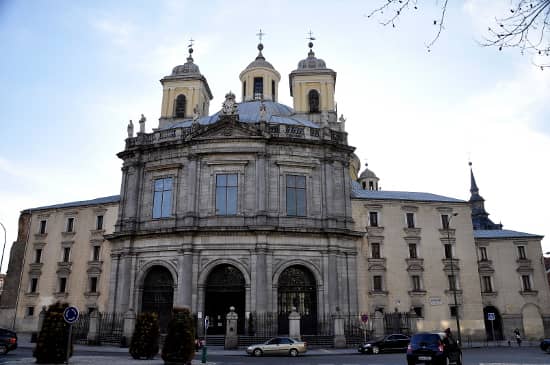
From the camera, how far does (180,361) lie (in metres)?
18.6

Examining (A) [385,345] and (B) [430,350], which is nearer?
(B) [430,350]

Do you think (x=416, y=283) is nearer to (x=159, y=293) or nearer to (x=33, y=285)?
(x=159, y=293)

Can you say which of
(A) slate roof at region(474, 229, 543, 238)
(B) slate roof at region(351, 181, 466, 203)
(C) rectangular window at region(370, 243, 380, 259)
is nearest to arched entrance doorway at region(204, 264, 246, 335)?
(C) rectangular window at region(370, 243, 380, 259)

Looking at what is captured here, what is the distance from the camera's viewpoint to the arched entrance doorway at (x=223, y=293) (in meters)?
33.1

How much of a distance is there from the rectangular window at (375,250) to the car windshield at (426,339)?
808 inches

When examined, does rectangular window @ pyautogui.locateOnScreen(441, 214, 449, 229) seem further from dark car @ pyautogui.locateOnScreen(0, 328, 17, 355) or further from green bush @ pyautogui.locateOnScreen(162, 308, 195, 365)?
dark car @ pyautogui.locateOnScreen(0, 328, 17, 355)

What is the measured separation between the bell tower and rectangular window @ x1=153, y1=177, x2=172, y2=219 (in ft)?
43.9

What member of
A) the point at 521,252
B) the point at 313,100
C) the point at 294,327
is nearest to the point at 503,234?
the point at 521,252

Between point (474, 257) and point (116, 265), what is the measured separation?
30140mm

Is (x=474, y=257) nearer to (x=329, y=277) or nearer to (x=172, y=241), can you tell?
(x=329, y=277)

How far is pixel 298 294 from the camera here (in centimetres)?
3381

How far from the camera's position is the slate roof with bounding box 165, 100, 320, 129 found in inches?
1550

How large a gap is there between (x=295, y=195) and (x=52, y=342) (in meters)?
21.5

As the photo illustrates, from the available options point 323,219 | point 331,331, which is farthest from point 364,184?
point 331,331
